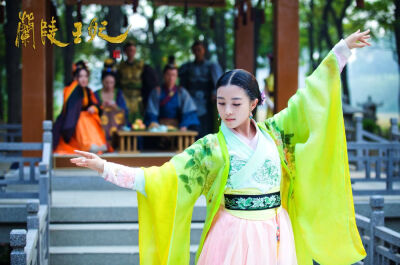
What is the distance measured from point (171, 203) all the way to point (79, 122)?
5.69m

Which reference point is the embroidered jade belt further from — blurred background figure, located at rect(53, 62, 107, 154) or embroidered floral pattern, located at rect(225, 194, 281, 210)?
blurred background figure, located at rect(53, 62, 107, 154)

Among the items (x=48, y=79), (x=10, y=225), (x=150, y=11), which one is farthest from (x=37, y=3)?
(x=150, y=11)

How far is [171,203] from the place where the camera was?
3.18m

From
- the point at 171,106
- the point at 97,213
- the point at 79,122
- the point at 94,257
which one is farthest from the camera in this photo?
the point at 171,106

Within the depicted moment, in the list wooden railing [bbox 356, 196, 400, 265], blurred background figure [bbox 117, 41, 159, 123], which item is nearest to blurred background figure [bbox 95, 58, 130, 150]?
blurred background figure [bbox 117, 41, 159, 123]

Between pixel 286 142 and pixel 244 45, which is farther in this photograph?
pixel 244 45

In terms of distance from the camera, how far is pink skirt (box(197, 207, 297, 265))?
300 centimetres

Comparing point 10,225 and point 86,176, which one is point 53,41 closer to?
point 10,225

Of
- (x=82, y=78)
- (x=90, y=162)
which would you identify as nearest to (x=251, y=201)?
(x=90, y=162)

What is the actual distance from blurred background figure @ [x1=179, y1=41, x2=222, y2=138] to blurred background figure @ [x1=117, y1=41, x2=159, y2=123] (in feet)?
2.14

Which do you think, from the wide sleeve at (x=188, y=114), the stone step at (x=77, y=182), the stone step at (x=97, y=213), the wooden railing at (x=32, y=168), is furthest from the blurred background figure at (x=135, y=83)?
the stone step at (x=97, y=213)

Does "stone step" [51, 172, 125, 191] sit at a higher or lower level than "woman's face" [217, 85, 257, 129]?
lower

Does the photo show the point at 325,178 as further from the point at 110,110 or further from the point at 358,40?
the point at 110,110

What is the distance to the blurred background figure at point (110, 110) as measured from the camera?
358 inches
